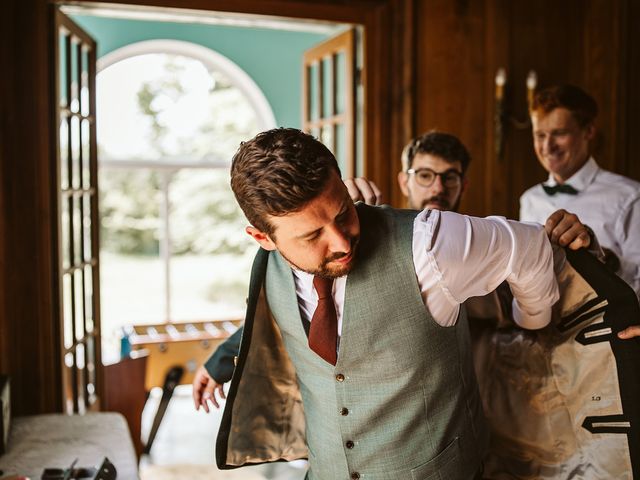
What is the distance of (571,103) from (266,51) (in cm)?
425

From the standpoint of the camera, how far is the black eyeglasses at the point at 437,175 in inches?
91.4

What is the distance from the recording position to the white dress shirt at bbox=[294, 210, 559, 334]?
1.50m

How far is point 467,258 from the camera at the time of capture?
1508 millimetres

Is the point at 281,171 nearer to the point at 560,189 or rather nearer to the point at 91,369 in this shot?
the point at 560,189

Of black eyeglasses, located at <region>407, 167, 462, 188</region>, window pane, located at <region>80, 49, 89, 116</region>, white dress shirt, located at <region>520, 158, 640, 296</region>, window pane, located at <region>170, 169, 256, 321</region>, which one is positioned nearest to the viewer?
black eyeglasses, located at <region>407, 167, 462, 188</region>

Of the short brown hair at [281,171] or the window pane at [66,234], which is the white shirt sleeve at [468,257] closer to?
the short brown hair at [281,171]

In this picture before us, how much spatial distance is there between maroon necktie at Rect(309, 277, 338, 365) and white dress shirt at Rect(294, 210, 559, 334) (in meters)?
0.03

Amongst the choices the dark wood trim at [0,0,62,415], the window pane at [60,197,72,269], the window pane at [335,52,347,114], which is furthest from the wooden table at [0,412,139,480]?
the window pane at [335,52,347,114]

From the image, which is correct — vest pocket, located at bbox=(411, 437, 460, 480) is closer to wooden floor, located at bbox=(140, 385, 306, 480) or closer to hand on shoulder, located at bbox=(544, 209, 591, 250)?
hand on shoulder, located at bbox=(544, 209, 591, 250)

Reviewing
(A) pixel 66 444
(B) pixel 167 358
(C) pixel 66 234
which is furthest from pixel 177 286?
(A) pixel 66 444

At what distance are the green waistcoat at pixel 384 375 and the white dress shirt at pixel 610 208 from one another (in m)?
1.26

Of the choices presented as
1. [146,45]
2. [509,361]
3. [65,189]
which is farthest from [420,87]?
[146,45]

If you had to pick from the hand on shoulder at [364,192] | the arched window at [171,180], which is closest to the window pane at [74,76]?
the hand on shoulder at [364,192]

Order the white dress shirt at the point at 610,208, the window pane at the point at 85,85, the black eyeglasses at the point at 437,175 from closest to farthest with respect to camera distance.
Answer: the black eyeglasses at the point at 437,175, the white dress shirt at the point at 610,208, the window pane at the point at 85,85
